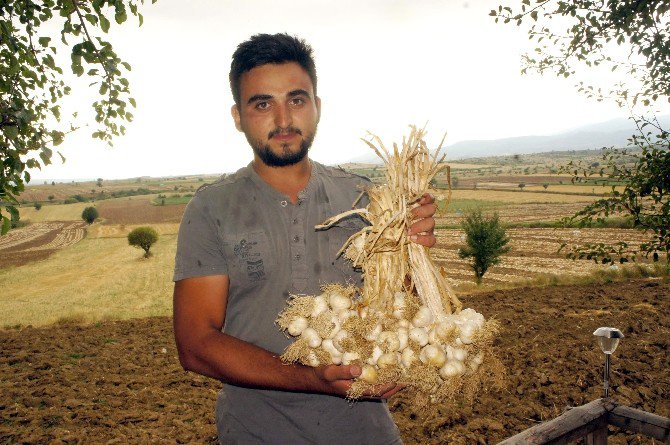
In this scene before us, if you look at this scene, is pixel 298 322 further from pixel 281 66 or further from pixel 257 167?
pixel 281 66

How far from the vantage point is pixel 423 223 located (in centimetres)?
235

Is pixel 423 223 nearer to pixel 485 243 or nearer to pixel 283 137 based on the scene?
pixel 283 137

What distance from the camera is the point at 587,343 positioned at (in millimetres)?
11617

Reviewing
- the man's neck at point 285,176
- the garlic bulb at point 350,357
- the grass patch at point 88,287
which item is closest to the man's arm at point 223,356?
the garlic bulb at point 350,357

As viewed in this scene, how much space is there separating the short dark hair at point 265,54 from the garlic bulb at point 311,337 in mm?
1387

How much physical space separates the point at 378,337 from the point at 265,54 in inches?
66.0

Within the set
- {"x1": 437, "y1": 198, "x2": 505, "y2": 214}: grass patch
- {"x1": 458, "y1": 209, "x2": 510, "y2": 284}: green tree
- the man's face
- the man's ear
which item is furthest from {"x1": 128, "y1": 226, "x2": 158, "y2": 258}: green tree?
the man's face

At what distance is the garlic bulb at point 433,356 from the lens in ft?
7.05

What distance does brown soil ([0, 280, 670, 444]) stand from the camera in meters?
8.24

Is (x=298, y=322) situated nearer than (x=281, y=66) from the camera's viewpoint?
Yes

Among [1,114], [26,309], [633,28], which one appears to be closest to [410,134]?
[1,114]

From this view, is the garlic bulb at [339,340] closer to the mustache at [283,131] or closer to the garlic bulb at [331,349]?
the garlic bulb at [331,349]

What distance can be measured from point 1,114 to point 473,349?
151 inches

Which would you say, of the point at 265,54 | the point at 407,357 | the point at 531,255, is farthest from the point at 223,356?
the point at 531,255
